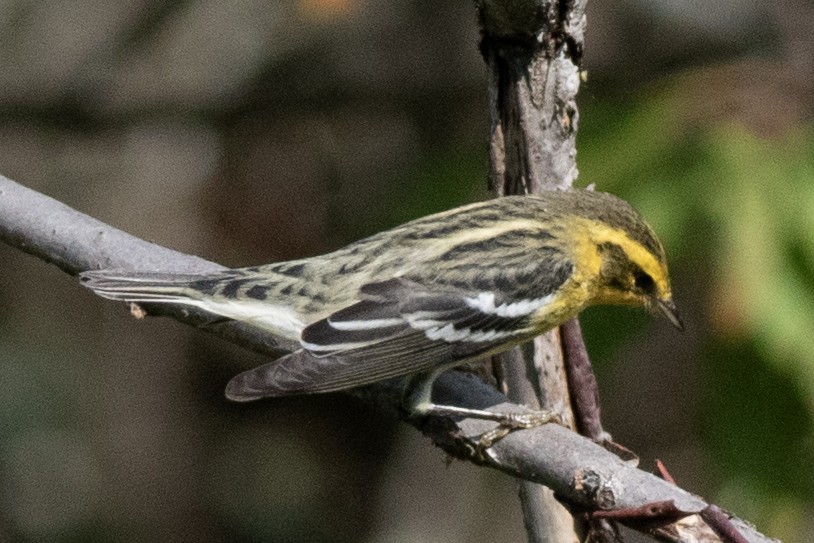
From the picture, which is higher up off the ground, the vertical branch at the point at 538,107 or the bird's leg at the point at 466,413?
the vertical branch at the point at 538,107

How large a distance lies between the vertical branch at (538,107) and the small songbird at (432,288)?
0.13 m

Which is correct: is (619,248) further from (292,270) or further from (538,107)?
(292,270)

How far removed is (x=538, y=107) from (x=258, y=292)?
0.82 metres

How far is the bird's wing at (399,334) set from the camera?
294cm

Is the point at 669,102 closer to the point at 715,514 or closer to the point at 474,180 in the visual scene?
the point at 474,180

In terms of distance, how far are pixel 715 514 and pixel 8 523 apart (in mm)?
4467

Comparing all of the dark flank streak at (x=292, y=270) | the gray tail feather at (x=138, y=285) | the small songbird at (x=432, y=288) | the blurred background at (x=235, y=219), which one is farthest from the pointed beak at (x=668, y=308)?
the blurred background at (x=235, y=219)

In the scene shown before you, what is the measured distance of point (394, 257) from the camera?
330cm

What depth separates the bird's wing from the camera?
294 cm

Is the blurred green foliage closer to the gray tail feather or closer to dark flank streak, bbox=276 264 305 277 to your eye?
dark flank streak, bbox=276 264 305 277

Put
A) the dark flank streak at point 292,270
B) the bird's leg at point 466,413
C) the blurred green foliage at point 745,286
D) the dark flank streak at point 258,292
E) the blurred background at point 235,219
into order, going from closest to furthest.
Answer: the bird's leg at point 466,413 < the dark flank streak at point 258,292 < the dark flank streak at point 292,270 < the blurred green foliage at point 745,286 < the blurred background at point 235,219

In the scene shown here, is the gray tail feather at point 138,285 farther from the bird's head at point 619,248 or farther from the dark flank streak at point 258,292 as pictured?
the bird's head at point 619,248

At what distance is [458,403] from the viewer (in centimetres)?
307

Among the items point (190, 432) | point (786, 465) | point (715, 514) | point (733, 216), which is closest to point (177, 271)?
point (715, 514)
